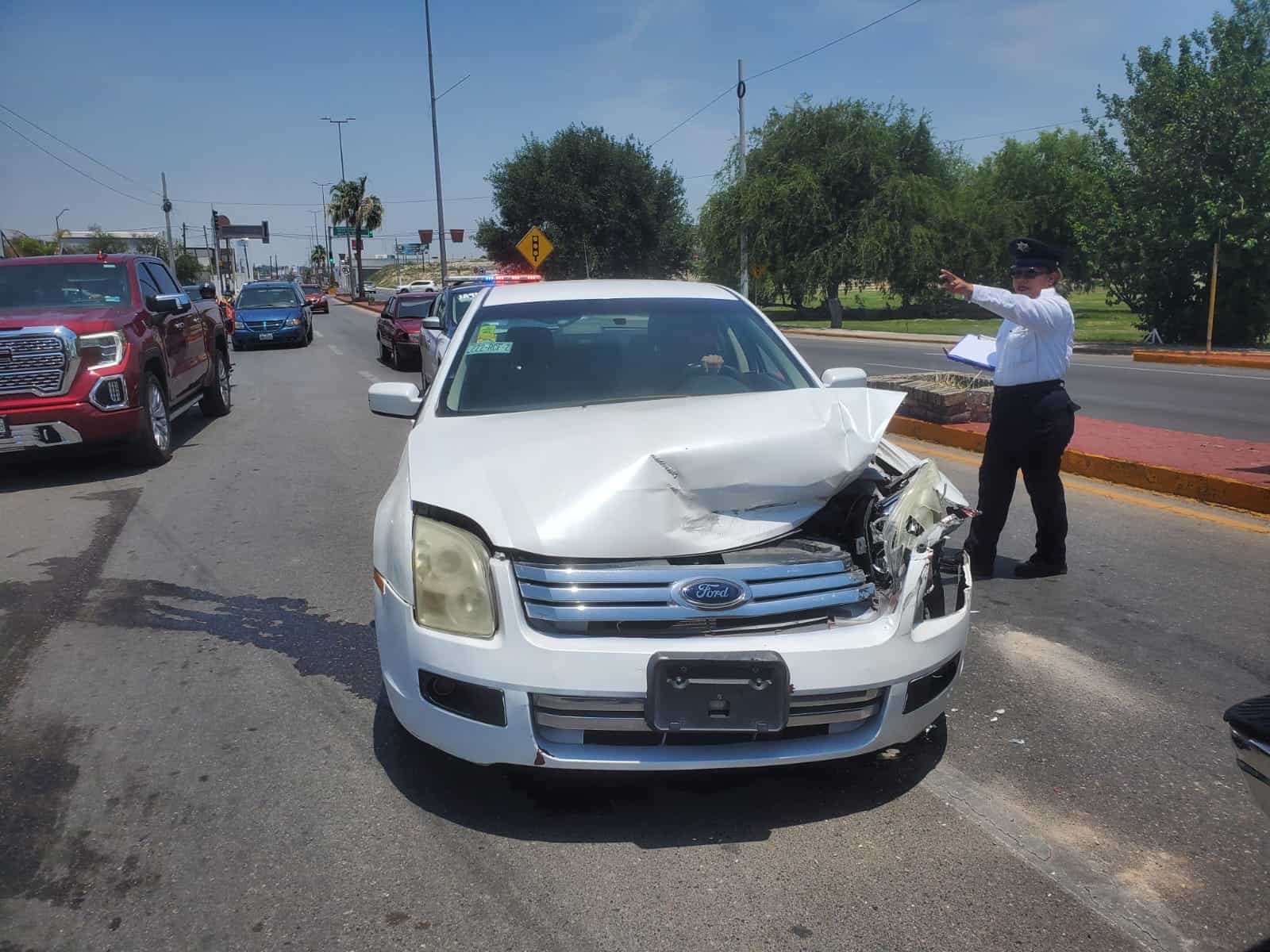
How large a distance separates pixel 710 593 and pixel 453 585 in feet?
2.48

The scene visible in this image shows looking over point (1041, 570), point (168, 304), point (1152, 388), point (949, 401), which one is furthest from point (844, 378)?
point (1152, 388)

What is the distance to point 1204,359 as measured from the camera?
21.4 meters

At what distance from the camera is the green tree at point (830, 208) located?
117ft

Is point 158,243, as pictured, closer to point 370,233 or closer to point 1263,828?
point 370,233

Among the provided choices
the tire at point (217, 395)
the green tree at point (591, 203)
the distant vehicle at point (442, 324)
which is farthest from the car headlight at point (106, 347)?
the green tree at point (591, 203)

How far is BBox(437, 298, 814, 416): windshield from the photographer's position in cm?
453

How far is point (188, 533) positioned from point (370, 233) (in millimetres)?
78204

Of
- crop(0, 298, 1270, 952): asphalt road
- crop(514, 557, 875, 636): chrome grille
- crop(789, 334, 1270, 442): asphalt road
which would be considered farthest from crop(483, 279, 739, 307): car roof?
crop(789, 334, 1270, 442): asphalt road

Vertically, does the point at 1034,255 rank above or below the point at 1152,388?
above

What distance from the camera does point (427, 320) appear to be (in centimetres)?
1217

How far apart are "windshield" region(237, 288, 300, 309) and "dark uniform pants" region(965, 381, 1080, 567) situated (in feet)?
75.6

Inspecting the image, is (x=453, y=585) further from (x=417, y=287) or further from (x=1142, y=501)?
(x=417, y=287)

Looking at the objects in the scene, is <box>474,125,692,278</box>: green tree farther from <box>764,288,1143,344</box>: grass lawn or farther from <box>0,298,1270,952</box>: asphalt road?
<box>0,298,1270,952</box>: asphalt road

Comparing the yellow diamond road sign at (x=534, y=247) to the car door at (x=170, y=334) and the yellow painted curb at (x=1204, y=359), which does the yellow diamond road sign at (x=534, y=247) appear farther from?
the car door at (x=170, y=334)
